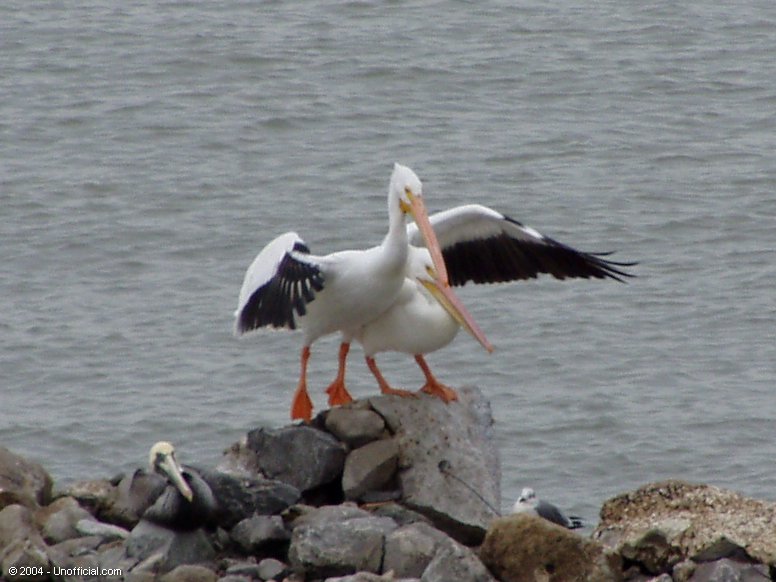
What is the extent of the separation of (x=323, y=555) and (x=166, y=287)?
7433 mm

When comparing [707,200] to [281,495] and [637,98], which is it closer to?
[637,98]

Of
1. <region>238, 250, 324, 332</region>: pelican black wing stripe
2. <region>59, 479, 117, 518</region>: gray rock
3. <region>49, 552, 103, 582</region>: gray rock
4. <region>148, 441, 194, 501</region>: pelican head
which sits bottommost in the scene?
<region>59, 479, 117, 518</region>: gray rock

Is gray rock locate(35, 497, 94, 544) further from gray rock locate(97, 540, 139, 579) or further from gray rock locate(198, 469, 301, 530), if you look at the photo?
gray rock locate(198, 469, 301, 530)

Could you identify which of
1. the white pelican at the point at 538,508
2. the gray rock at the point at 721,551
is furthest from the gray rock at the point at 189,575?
the white pelican at the point at 538,508

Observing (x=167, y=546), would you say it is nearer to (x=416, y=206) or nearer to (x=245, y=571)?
(x=245, y=571)

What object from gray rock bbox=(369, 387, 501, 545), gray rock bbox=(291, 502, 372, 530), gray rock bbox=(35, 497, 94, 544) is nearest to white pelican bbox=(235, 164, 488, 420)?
gray rock bbox=(369, 387, 501, 545)

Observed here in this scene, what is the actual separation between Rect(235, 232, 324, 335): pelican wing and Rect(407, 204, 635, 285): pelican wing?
1.19m

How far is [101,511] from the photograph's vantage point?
8.57 metres

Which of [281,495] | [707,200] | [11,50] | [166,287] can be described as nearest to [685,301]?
[707,200]

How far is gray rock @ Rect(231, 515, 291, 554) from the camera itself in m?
8.05

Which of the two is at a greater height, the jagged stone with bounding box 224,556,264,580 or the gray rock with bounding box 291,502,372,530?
the gray rock with bounding box 291,502,372,530

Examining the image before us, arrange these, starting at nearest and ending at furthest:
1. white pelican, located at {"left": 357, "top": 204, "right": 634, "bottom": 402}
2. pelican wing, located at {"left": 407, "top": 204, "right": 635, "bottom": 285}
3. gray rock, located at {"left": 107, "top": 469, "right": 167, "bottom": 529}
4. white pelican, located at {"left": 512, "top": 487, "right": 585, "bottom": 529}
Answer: gray rock, located at {"left": 107, "top": 469, "right": 167, "bottom": 529}, white pelican, located at {"left": 357, "top": 204, "right": 634, "bottom": 402}, white pelican, located at {"left": 512, "top": 487, "right": 585, "bottom": 529}, pelican wing, located at {"left": 407, "top": 204, "right": 635, "bottom": 285}

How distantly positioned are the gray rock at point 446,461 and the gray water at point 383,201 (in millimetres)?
2505

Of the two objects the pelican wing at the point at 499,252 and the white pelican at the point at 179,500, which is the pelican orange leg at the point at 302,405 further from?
the white pelican at the point at 179,500
